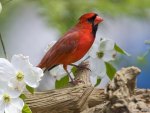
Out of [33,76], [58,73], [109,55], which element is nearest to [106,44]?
[109,55]

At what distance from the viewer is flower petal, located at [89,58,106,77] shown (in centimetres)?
128

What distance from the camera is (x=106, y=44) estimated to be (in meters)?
1.29

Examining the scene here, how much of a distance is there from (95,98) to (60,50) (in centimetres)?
13

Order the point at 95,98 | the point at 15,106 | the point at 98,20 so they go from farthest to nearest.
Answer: the point at 98,20 < the point at 95,98 < the point at 15,106

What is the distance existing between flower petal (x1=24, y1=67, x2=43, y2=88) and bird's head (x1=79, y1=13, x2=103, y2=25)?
274 millimetres

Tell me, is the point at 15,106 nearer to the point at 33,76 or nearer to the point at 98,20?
the point at 33,76

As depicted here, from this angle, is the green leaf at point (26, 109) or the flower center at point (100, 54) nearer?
the green leaf at point (26, 109)

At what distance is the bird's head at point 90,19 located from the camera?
1314 millimetres

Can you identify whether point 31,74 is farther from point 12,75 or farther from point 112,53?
point 112,53

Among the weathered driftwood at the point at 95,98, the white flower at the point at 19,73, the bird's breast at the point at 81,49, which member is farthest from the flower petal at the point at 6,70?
the bird's breast at the point at 81,49

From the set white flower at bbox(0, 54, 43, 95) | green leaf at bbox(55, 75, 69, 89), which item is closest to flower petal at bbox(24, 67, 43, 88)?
white flower at bbox(0, 54, 43, 95)

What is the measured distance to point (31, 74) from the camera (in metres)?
1.08

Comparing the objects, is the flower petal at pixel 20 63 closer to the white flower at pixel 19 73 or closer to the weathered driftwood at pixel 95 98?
the white flower at pixel 19 73

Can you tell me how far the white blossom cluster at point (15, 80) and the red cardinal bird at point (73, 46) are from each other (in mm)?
149
